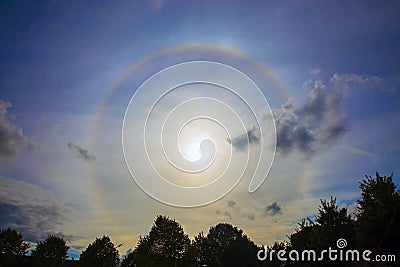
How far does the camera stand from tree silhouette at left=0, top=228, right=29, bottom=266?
65.7 metres

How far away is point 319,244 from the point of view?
1447 inches

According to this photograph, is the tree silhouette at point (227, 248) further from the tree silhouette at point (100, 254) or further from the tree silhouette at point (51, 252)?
the tree silhouette at point (51, 252)

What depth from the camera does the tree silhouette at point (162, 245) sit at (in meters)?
60.0

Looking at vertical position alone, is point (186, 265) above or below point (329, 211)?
below

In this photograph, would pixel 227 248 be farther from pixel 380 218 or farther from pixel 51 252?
pixel 380 218

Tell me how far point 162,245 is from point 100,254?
92.0 ft

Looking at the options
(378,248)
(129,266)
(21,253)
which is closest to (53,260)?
(21,253)

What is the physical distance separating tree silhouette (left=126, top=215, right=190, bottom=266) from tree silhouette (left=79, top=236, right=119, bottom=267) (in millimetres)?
21765

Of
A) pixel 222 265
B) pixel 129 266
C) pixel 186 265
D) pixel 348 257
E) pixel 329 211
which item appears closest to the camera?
pixel 348 257

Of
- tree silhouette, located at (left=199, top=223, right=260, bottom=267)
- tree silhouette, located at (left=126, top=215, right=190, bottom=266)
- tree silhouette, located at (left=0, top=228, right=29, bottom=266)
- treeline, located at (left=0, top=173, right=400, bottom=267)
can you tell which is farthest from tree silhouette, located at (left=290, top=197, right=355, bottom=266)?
tree silhouette, located at (left=0, top=228, right=29, bottom=266)

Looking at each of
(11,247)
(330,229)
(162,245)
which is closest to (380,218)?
(330,229)

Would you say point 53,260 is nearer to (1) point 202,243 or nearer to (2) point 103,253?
(2) point 103,253

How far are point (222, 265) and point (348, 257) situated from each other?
164 ft

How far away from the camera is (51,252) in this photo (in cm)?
7506
